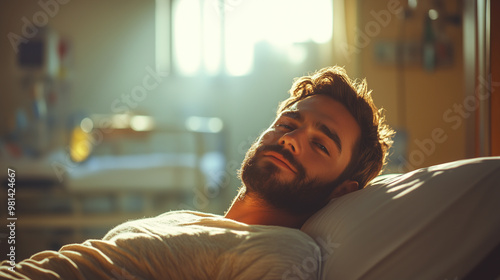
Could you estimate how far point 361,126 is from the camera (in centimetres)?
116

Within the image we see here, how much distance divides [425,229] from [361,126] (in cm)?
48

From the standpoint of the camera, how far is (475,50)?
1121mm

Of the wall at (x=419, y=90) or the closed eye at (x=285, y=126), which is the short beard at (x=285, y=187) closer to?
the closed eye at (x=285, y=126)

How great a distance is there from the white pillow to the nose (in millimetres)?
247

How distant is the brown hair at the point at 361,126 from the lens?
1.12 meters

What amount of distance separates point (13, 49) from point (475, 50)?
4759 mm

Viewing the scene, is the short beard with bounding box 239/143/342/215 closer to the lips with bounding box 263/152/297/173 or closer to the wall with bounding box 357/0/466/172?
the lips with bounding box 263/152/297/173

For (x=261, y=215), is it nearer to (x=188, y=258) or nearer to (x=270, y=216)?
(x=270, y=216)

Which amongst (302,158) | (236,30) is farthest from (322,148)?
(236,30)

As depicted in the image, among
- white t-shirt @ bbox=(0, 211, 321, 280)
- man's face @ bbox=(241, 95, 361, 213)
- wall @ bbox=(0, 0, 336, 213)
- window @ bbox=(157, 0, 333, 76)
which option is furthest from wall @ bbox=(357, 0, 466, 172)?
white t-shirt @ bbox=(0, 211, 321, 280)

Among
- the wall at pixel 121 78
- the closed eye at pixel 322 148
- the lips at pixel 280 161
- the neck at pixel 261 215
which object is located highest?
the wall at pixel 121 78

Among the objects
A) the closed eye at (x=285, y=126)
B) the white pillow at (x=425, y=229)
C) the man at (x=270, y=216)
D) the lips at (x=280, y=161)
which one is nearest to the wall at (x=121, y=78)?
the man at (x=270, y=216)

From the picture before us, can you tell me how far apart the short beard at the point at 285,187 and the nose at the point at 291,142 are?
1 cm

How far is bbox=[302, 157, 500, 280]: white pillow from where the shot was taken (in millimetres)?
684
